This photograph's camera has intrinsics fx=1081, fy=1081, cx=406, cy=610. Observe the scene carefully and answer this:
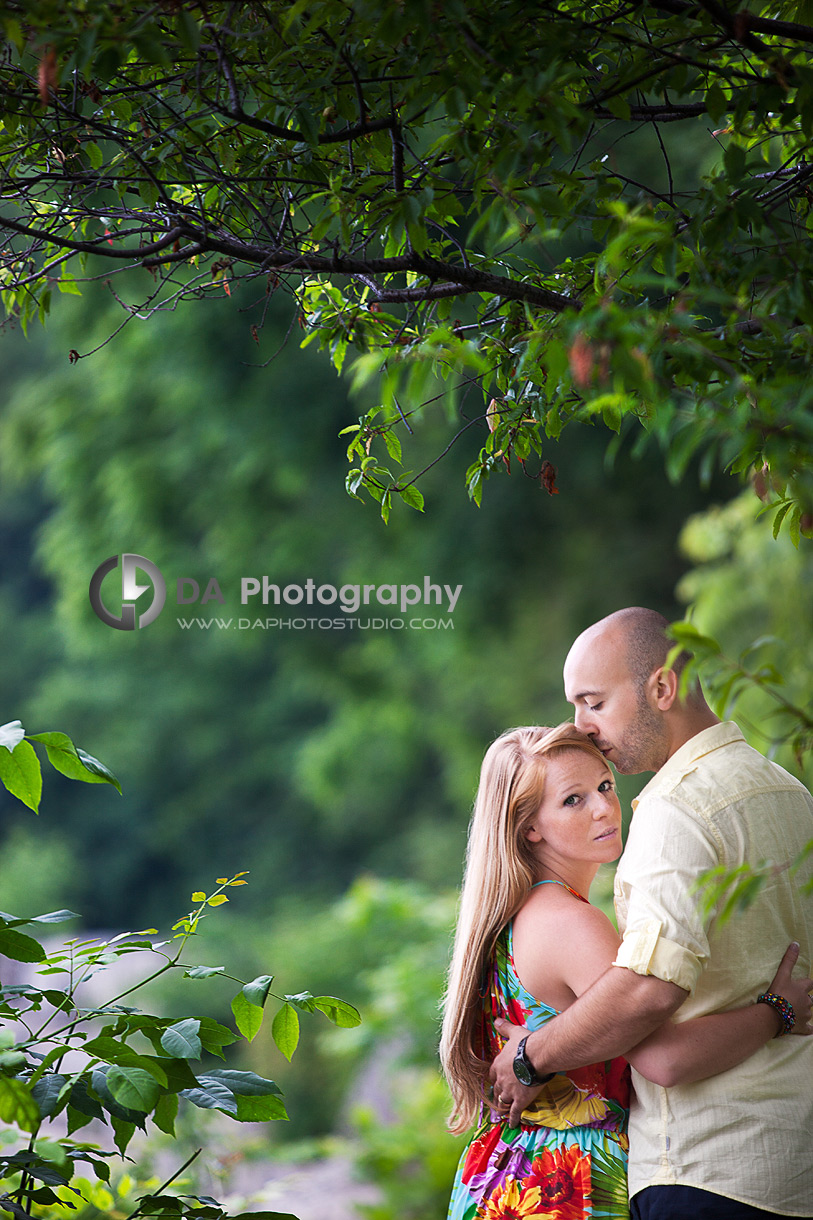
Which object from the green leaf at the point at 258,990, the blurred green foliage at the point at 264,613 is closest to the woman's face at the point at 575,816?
the green leaf at the point at 258,990

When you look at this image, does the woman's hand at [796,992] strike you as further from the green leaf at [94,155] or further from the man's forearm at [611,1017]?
the green leaf at [94,155]

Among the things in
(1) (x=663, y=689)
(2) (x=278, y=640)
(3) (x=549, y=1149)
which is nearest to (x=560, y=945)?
(3) (x=549, y=1149)

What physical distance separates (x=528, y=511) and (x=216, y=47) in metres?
6.30

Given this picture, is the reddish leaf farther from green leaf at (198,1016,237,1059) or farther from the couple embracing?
green leaf at (198,1016,237,1059)

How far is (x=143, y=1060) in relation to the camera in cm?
106

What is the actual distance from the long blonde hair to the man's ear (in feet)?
0.43

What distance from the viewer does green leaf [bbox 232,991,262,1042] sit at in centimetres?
123

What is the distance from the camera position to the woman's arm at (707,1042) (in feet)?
4.28

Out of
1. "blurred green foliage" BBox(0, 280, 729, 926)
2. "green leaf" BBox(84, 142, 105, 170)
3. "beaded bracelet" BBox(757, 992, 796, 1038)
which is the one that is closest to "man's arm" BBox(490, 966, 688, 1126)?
"beaded bracelet" BBox(757, 992, 796, 1038)

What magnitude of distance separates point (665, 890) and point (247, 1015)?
20.2 inches

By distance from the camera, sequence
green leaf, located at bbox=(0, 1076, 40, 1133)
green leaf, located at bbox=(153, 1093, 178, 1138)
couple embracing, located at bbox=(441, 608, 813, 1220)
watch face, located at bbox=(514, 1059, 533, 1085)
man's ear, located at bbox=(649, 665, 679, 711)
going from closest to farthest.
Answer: green leaf, located at bbox=(0, 1076, 40, 1133), green leaf, located at bbox=(153, 1093, 178, 1138), couple embracing, located at bbox=(441, 608, 813, 1220), watch face, located at bbox=(514, 1059, 533, 1085), man's ear, located at bbox=(649, 665, 679, 711)

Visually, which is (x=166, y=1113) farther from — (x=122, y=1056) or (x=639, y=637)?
(x=639, y=637)

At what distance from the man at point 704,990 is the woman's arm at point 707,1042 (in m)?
0.02

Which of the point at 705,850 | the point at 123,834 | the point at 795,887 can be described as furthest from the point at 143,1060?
the point at 123,834
